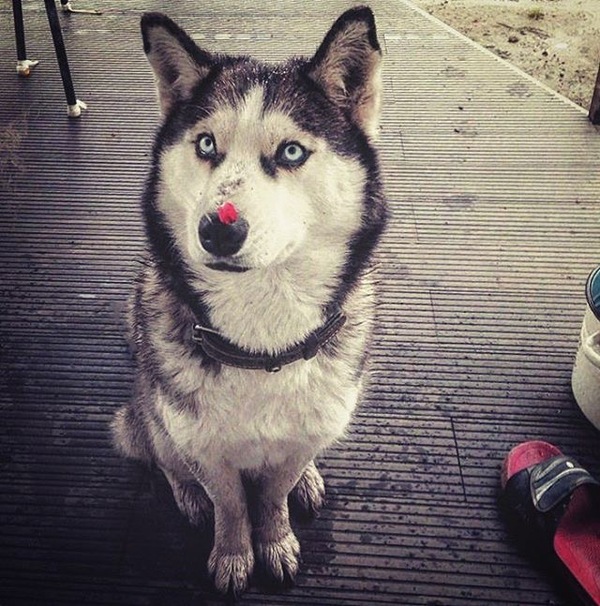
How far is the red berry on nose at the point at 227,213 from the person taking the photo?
116 centimetres

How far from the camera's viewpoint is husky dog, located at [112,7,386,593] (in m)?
1.26

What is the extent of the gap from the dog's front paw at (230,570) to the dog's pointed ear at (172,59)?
1.12 m

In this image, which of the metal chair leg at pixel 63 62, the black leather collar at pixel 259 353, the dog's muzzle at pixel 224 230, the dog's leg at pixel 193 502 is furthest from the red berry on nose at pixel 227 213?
the metal chair leg at pixel 63 62

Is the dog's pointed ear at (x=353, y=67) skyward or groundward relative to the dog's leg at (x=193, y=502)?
skyward

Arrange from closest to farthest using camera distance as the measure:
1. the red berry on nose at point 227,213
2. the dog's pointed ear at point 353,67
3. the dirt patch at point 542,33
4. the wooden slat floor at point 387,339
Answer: the red berry on nose at point 227,213, the dog's pointed ear at point 353,67, the wooden slat floor at point 387,339, the dirt patch at point 542,33

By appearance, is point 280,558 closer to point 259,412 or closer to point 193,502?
point 193,502

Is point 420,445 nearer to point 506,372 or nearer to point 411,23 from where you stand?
point 506,372

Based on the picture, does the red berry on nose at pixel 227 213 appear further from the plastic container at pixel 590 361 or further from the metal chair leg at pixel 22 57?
the metal chair leg at pixel 22 57

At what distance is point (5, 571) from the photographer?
5.44 feet

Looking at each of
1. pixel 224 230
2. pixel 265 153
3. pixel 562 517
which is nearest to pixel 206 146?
pixel 265 153

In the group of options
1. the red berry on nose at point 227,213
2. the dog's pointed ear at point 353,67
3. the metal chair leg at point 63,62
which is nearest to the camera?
the red berry on nose at point 227,213

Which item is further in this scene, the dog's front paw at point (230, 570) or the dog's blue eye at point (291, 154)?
the dog's front paw at point (230, 570)

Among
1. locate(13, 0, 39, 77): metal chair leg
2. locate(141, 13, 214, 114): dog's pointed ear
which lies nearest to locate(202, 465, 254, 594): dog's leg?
locate(141, 13, 214, 114): dog's pointed ear

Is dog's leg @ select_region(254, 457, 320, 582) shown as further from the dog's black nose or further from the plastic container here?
the plastic container
